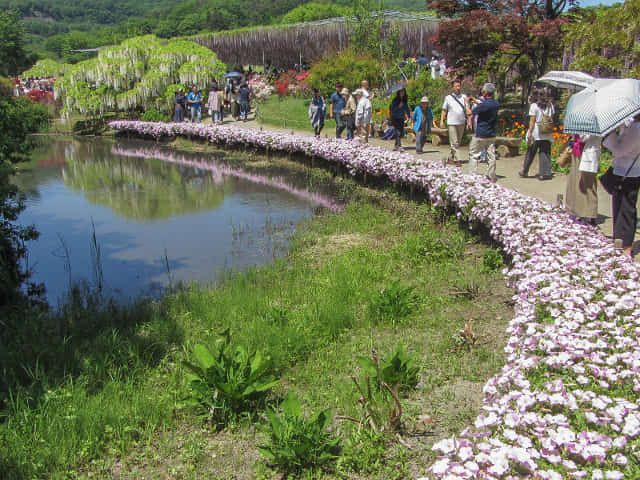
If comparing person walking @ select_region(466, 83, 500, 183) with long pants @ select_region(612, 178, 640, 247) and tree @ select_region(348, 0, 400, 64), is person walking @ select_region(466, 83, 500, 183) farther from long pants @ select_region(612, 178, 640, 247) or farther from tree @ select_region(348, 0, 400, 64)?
tree @ select_region(348, 0, 400, 64)

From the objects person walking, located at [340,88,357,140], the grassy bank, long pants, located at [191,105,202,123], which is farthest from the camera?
long pants, located at [191,105,202,123]

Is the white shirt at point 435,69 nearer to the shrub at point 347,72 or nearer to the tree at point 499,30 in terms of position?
the shrub at point 347,72

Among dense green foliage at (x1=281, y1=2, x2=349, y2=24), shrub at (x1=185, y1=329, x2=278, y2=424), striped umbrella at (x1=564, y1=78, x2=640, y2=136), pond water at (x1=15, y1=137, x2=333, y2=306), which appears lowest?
pond water at (x1=15, y1=137, x2=333, y2=306)

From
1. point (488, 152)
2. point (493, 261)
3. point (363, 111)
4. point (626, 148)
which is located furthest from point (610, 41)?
point (493, 261)

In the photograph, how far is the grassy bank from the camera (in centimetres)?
348

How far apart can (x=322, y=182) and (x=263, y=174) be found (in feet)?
8.06

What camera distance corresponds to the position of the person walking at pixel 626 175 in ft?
18.3

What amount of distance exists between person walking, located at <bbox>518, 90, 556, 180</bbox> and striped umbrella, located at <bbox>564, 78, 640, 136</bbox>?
434 centimetres

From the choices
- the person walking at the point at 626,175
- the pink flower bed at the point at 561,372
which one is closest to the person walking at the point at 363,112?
the pink flower bed at the point at 561,372

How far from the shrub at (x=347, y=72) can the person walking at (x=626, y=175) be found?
1811cm

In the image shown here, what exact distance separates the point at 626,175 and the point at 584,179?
61 centimetres

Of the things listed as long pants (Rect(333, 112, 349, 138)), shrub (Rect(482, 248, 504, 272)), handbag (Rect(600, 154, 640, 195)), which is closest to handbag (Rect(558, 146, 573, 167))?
handbag (Rect(600, 154, 640, 195))

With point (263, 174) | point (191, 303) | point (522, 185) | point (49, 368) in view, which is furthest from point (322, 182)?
point (49, 368)

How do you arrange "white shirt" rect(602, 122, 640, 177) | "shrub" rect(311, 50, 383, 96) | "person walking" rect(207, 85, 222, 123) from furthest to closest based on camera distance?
1. "person walking" rect(207, 85, 222, 123)
2. "shrub" rect(311, 50, 383, 96)
3. "white shirt" rect(602, 122, 640, 177)
